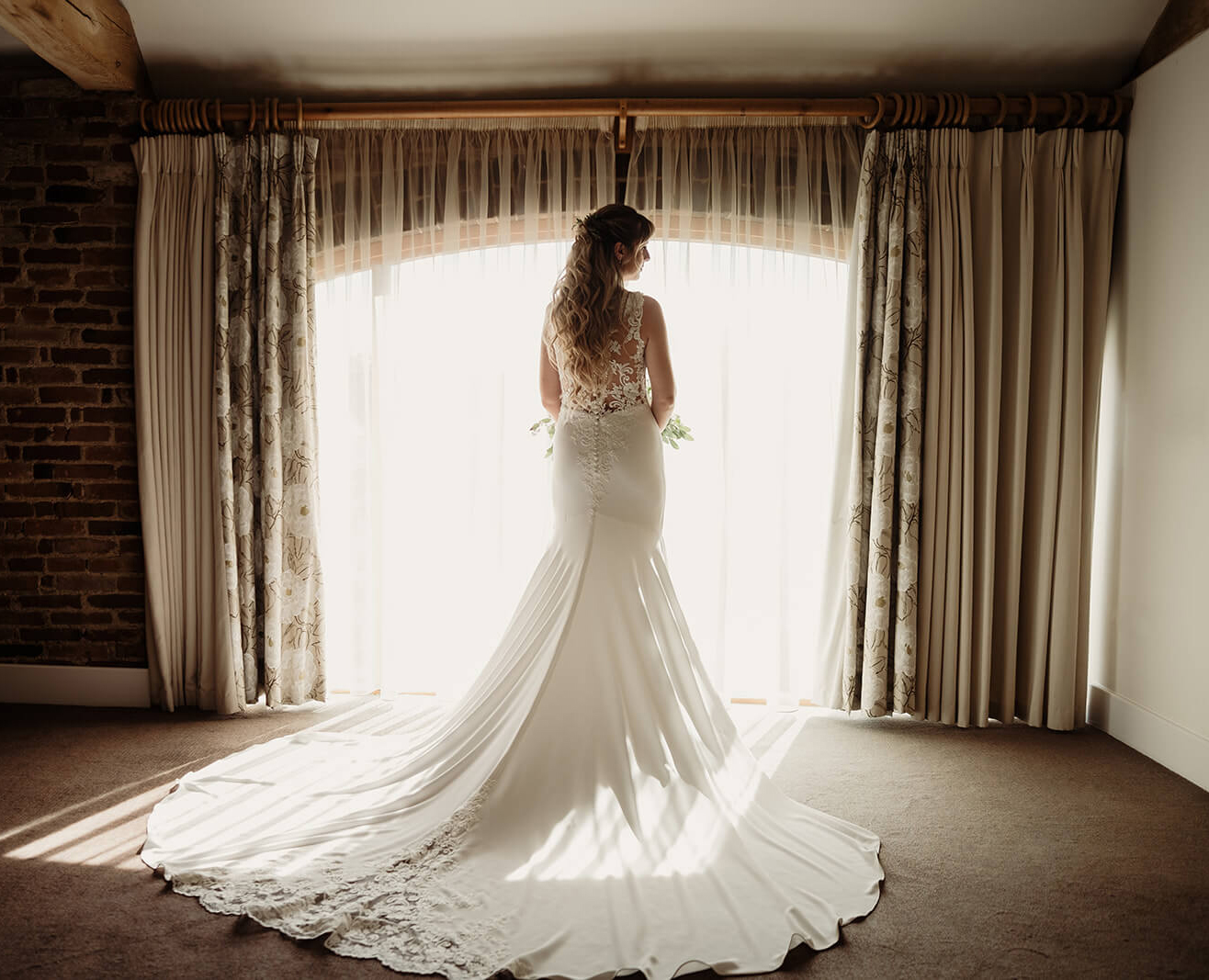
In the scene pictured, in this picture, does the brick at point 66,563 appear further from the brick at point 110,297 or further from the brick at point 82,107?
the brick at point 82,107

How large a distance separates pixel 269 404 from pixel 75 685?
1.56 meters

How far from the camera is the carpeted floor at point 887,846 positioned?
2.01 meters

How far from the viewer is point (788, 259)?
12.5 feet

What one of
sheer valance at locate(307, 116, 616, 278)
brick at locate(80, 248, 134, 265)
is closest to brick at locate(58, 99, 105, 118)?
brick at locate(80, 248, 134, 265)

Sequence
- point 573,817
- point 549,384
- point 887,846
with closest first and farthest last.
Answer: point 573,817 → point 887,846 → point 549,384

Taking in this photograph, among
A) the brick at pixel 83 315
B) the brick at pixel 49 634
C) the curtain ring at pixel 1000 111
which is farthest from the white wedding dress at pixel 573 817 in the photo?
the brick at pixel 83 315

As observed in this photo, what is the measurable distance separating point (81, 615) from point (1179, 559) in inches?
177

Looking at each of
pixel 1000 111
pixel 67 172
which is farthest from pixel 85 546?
pixel 1000 111

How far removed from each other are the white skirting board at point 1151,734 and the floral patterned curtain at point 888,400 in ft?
2.58

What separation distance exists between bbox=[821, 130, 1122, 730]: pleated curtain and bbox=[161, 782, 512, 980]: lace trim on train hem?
2.11 m

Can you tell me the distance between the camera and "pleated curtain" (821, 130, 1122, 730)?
11.8 feet

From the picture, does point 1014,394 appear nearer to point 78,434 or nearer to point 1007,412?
point 1007,412

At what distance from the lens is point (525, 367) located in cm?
387

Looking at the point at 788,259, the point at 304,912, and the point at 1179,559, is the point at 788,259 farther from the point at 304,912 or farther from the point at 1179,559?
the point at 304,912
